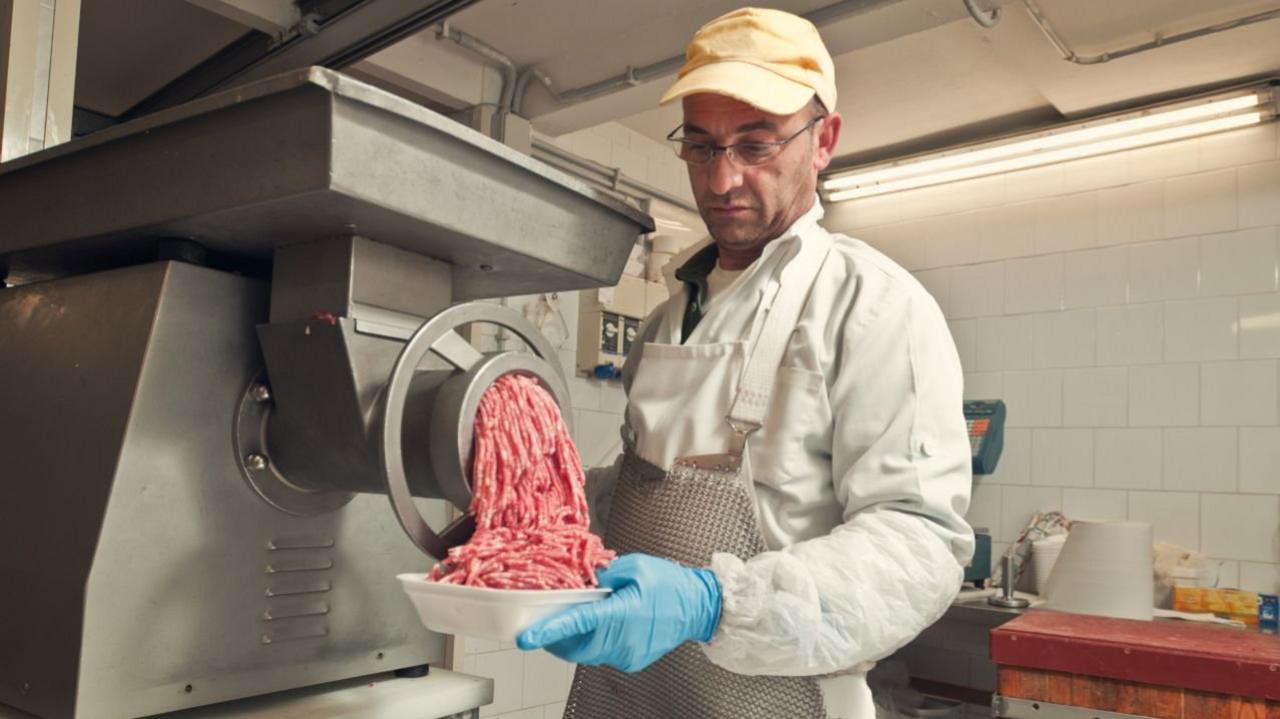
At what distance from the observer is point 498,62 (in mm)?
3553

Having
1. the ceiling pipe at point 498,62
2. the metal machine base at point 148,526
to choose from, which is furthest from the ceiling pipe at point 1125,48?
the metal machine base at point 148,526

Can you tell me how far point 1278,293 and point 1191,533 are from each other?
Result: 102 cm

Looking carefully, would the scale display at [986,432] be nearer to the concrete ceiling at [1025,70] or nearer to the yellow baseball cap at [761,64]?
the concrete ceiling at [1025,70]

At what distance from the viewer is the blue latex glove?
99 centimetres

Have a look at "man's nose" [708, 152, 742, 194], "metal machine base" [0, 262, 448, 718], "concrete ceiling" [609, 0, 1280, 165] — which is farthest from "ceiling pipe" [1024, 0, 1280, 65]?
"metal machine base" [0, 262, 448, 718]

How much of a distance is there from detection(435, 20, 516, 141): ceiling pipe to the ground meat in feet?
8.09

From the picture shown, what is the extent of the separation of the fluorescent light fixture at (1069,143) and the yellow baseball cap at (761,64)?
2990mm

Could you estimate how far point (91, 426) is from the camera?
118 centimetres

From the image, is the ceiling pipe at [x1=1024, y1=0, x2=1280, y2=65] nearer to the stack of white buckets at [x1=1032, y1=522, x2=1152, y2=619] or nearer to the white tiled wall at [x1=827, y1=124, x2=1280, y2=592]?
the white tiled wall at [x1=827, y1=124, x2=1280, y2=592]

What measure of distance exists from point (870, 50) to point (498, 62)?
1.41 metres

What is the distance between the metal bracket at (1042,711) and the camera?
2.27m

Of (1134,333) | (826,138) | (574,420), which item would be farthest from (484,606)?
(1134,333)

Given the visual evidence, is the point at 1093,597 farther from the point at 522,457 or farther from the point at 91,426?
the point at 91,426

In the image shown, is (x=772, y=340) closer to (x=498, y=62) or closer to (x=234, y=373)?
(x=234, y=373)
